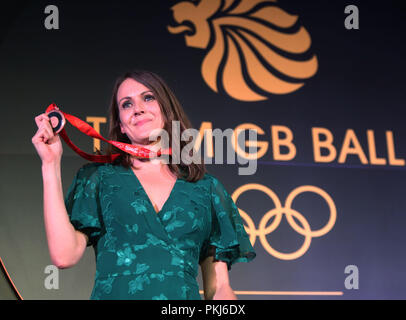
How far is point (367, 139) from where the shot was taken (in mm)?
3227

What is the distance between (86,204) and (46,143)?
21 cm

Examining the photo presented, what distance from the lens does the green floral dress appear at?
144 cm

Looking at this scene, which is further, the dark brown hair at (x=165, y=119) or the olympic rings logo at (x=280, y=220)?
the olympic rings logo at (x=280, y=220)

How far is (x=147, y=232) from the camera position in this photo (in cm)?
149

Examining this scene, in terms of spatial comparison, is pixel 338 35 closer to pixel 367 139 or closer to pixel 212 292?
pixel 367 139

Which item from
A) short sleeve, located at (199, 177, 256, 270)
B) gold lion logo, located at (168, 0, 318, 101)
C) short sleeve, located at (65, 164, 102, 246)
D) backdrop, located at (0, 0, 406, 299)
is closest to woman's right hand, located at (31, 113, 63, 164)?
short sleeve, located at (65, 164, 102, 246)

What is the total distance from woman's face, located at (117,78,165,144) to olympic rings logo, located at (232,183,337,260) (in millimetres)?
1360

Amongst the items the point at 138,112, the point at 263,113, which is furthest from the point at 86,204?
the point at 263,113

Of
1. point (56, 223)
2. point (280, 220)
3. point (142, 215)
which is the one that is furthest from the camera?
point (280, 220)

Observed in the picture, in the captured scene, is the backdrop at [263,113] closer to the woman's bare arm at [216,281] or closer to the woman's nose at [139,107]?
the woman's nose at [139,107]

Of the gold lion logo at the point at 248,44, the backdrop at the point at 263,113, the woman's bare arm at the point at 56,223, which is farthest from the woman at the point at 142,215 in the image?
the gold lion logo at the point at 248,44

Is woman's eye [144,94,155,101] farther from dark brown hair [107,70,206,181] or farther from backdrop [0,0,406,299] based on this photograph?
backdrop [0,0,406,299]

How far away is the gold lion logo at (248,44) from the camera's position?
10.4 feet

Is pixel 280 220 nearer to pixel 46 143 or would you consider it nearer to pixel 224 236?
pixel 224 236
